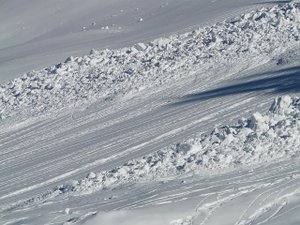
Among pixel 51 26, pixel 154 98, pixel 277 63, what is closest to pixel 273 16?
pixel 277 63

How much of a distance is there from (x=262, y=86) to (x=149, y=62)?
13.7 ft

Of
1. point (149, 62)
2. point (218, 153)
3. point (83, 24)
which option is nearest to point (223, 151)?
point (218, 153)

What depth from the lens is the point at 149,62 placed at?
18359 millimetres

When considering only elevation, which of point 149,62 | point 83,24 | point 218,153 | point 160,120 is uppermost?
point 83,24

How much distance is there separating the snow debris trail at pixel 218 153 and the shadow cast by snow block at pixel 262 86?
2277 mm

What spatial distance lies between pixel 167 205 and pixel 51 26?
66.2 ft

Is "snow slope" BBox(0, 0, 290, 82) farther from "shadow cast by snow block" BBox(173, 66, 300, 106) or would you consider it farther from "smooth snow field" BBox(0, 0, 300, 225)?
"shadow cast by snow block" BBox(173, 66, 300, 106)

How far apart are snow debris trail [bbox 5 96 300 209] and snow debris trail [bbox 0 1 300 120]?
16.8ft

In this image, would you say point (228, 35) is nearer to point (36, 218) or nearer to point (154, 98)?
point (154, 98)

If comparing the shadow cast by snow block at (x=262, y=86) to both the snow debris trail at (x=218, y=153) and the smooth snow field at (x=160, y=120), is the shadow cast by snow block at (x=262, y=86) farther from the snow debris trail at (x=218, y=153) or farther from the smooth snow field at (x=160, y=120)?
the snow debris trail at (x=218, y=153)

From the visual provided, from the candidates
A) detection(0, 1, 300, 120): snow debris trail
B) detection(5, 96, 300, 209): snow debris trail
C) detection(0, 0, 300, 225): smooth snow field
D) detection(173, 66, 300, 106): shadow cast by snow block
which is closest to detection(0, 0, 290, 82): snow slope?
detection(0, 0, 300, 225): smooth snow field

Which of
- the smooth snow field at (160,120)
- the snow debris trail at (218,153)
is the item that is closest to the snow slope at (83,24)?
the smooth snow field at (160,120)

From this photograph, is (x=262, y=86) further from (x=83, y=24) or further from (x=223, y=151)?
(x=83, y=24)

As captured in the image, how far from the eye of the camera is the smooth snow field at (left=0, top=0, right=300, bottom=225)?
980 cm
